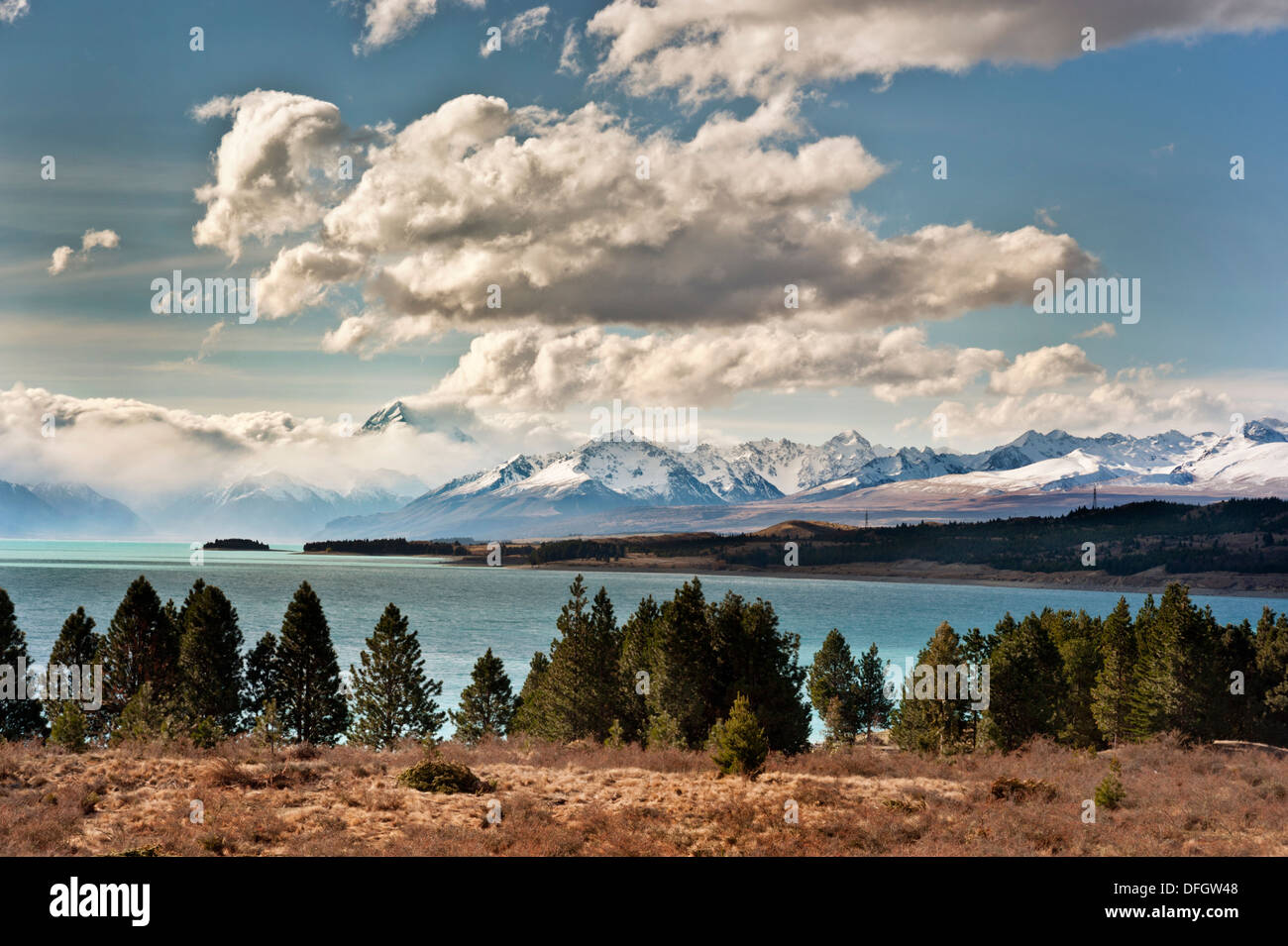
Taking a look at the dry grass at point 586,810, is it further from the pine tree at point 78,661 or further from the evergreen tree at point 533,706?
the pine tree at point 78,661

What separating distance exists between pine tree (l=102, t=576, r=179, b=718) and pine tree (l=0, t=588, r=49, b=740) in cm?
665

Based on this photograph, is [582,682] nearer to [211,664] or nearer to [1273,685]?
[211,664]

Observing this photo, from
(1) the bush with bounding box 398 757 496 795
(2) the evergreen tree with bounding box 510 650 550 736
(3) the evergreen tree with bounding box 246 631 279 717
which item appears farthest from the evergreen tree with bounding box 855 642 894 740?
(1) the bush with bounding box 398 757 496 795

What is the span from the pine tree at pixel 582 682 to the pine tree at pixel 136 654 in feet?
103

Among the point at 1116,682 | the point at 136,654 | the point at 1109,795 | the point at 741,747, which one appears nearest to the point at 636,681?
the point at 741,747

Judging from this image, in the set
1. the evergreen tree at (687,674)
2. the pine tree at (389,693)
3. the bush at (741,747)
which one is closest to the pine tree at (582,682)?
the evergreen tree at (687,674)

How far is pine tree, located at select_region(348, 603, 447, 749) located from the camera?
2886 inches

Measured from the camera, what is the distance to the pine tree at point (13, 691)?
6762 centimetres

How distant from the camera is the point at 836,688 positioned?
10125 cm

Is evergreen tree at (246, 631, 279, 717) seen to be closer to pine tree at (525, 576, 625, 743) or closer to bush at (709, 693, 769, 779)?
pine tree at (525, 576, 625, 743)

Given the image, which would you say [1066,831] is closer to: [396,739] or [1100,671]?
[396,739]
